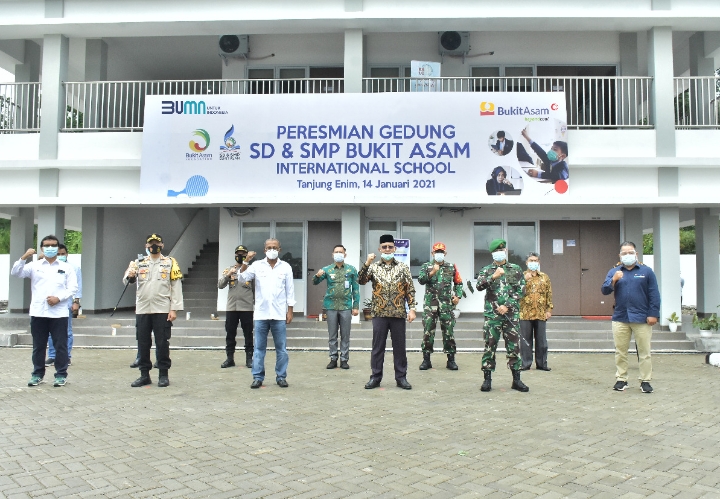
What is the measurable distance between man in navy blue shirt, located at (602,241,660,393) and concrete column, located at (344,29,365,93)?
685 centimetres

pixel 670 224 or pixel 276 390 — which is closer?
pixel 276 390

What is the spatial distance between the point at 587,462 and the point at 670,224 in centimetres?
915

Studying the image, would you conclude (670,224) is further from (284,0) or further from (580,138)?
(284,0)

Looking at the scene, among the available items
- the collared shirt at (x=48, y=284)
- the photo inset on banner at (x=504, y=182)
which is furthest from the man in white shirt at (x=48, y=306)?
the photo inset on banner at (x=504, y=182)

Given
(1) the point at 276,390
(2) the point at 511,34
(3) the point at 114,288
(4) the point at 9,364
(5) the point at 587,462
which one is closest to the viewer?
(5) the point at 587,462

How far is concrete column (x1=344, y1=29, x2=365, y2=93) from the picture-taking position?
41.2ft

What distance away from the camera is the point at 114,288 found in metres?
15.1

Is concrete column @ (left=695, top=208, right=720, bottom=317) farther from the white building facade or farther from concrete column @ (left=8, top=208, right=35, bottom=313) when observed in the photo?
concrete column @ (left=8, top=208, right=35, bottom=313)

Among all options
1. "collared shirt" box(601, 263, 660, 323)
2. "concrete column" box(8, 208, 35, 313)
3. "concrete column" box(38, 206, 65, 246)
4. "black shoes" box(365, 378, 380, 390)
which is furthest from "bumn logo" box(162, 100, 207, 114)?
"collared shirt" box(601, 263, 660, 323)

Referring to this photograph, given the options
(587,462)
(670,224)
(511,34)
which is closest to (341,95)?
(511,34)

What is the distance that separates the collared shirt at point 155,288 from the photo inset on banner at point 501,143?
7.09 metres

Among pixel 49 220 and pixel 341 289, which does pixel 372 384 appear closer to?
pixel 341 289

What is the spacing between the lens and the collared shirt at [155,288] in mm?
7586

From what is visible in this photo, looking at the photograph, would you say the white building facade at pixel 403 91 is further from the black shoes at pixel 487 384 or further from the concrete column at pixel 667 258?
the black shoes at pixel 487 384
